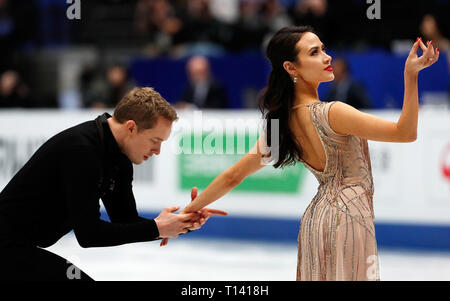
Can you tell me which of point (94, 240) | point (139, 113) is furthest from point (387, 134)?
point (94, 240)

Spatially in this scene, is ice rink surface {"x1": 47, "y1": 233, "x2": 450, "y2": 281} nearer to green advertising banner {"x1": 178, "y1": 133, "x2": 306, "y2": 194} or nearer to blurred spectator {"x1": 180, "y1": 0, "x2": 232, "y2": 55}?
green advertising banner {"x1": 178, "y1": 133, "x2": 306, "y2": 194}

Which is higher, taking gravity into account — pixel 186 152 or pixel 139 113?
pixel 139 113

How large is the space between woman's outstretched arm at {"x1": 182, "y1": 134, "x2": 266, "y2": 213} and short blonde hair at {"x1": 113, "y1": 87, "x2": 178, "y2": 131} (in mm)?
588

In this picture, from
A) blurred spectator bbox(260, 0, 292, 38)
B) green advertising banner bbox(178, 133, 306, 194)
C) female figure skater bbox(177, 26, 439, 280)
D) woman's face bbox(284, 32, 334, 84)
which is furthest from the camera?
blurred spectator bbox(260, 0, 292, 38)

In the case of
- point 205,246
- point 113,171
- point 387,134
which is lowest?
point 205,246

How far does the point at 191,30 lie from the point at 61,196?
8.11 m

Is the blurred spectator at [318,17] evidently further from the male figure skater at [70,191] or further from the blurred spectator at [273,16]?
the male figure skater at [70,191]

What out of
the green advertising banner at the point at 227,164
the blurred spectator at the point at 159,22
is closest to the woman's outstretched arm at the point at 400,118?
the green advertising banner at the point at 227,164

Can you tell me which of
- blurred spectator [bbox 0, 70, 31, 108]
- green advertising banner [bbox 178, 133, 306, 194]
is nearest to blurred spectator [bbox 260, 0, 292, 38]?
green advertising banner [bbox 178, 133, 306, 194]

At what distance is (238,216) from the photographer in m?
8.16

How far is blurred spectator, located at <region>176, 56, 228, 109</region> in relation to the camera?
9.18 meters

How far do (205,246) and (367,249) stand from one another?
4862mm
